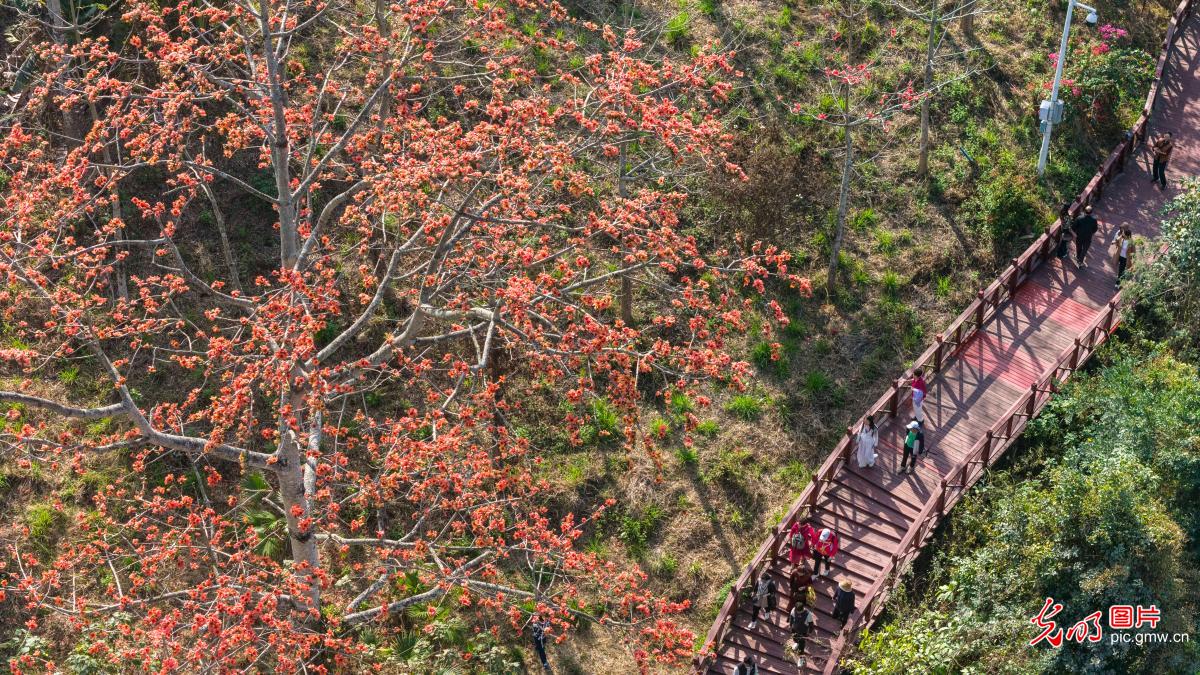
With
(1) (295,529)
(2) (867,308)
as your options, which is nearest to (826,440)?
(2) (867,308)

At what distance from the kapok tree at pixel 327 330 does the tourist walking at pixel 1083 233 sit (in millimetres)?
6272

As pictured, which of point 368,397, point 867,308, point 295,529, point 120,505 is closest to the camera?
point 295,529

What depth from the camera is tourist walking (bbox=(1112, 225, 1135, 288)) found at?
930 inches

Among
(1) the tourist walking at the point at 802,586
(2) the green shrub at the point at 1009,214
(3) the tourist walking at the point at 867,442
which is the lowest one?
(1) the tourist walking at the point at 802,586

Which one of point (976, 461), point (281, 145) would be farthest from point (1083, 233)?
point (281, 145)

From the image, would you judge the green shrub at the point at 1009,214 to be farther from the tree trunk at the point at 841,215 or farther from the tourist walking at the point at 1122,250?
the tree trunk at the point at 841,215

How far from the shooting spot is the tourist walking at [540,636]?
18844mm

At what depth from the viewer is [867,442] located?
68.0 ft

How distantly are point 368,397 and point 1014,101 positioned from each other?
1665 centimetres

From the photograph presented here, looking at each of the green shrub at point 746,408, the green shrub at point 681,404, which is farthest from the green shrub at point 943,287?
the green shrub at point 681,404

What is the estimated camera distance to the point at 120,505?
21.5 m

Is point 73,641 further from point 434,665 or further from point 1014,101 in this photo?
point 1014,101

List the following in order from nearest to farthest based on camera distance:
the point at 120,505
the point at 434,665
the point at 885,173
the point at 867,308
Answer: the point at 434,665 < the point at 120,505 < the point at 867,308 < the point at 885,173

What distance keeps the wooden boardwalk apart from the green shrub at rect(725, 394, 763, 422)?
2.59m
